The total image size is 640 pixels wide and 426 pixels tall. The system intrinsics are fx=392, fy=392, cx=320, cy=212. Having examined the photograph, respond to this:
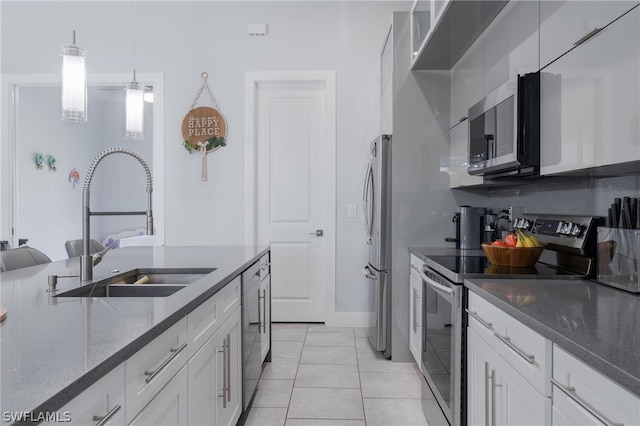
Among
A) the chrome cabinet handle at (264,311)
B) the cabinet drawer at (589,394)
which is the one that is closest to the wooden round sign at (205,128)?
the chrome cabinet handle at (264,311)

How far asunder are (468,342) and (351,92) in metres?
2.85

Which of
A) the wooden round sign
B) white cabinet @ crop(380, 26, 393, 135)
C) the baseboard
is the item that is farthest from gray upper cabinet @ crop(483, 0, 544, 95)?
the wooden round sign

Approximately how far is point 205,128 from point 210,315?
2.83 meters

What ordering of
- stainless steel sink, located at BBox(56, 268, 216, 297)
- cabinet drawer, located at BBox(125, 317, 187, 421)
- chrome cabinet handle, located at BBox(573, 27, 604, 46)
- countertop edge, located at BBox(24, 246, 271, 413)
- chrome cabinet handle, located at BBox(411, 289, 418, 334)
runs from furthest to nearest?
chrome cabinet handle, located at BBox(411, 289, 418, 334)
stainless steel sink, located at BBox(56, 268, 216, 297)
chrome cabinet handle, located at BBox(573, 27, 604, 46)
cabinet drawer, located at BBox(125, 317, 187, 421)
countertop edge, located at BBox(24, 246, 271, 413)

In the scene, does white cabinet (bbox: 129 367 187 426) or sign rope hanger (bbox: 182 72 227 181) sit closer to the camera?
white cabinet (bbox: 129 367 187 426)

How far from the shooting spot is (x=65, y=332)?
914 millimetres

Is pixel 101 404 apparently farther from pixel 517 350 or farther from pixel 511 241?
pixel 511 241

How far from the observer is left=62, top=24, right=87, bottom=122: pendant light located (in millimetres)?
2061

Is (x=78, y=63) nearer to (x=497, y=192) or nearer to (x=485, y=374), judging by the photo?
(x=485, y=374)

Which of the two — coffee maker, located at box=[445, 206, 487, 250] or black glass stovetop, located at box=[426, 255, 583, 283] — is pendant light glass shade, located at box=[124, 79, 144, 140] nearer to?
black glass stovetop, located at box=[426, 255, 583, 283]

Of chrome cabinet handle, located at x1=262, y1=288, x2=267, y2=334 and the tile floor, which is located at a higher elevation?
chrome cabinet handle, located at x1=262, y1=288, x2=267, y2=334

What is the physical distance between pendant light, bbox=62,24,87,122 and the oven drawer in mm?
2209

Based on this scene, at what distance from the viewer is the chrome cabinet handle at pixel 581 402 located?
0.77m

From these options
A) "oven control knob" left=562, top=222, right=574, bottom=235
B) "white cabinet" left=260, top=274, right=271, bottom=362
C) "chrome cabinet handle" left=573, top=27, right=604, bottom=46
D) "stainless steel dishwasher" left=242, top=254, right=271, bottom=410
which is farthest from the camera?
"white cabinet" left=260, top=274, right=271, bottom=362
